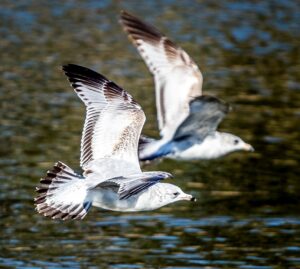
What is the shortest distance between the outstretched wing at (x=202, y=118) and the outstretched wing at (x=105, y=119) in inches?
85.8

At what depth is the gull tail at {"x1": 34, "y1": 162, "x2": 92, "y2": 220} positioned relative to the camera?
8.05m

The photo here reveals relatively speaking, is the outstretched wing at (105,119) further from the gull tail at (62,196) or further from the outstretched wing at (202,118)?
the outstretched wing at (202,118)

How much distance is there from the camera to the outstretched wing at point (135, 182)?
766 cm

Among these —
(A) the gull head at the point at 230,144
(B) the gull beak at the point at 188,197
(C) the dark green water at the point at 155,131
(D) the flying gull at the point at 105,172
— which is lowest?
(C) the dark green water at the point at 155,131

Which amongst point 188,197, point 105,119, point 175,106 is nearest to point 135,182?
point 188,197

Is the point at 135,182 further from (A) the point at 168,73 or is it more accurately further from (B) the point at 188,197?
(A) the point at 168,73

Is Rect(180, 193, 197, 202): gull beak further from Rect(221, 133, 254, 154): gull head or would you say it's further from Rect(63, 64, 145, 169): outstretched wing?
Rect(221, 133, 254, 154): gull head

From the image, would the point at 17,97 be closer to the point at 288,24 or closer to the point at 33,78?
the point at 33,78

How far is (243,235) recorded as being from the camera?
36.3 feet

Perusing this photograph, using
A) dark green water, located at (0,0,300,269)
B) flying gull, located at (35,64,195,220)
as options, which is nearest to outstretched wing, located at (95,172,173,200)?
flying gull, located at (35,64,195,220)

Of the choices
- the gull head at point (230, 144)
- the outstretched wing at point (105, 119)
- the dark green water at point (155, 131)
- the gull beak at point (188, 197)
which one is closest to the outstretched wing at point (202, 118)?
the gull head at point (230, 144)

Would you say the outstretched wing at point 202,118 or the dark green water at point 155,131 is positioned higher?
the outstretched wing at point 202,118

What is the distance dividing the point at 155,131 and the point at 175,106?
11.2 ft

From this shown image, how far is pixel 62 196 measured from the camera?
8.17 metres
